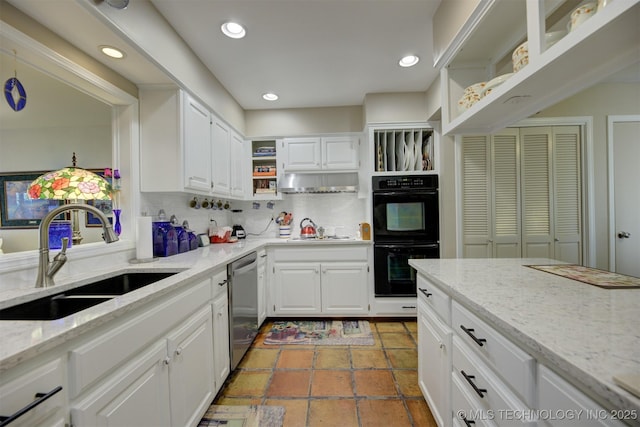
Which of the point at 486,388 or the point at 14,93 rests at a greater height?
the point at 14,93

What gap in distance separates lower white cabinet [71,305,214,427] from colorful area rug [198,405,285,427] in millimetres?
102

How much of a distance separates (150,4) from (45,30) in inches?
22.9

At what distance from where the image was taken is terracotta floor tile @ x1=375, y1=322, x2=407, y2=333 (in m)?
2.68

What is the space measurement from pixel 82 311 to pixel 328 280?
7.46ft

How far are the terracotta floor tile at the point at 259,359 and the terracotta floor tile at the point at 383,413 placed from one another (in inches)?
31.9

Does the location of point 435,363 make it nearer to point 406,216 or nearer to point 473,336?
point 473,336

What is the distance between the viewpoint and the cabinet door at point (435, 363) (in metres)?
1.20

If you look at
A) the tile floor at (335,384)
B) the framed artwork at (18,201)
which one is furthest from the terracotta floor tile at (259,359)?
the framed artwork at (18,201)

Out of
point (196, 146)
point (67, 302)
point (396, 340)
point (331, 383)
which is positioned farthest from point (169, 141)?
point (396, 340)

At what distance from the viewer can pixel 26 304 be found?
1029mm

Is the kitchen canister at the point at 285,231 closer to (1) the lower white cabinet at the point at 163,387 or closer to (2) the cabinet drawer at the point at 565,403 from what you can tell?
(1) the lower white cabinet at the point at 163,387

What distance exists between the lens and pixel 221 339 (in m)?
1.72

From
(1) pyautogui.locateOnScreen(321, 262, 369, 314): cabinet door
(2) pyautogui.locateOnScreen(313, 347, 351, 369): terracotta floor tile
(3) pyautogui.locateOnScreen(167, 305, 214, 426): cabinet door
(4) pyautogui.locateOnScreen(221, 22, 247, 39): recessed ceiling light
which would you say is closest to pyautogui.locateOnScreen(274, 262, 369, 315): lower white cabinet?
(1) pyautogui.locateOnScreen(321, 262, 369, 314): cabinet door

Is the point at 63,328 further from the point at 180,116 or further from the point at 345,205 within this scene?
the point at 345,205
